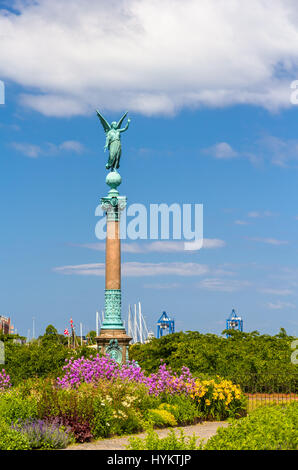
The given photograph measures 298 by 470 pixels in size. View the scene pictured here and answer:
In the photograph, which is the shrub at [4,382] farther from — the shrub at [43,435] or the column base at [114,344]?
the column base at [114,344]

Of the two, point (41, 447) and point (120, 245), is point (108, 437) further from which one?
point (120, 245)

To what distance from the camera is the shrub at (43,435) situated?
1242 centimetres

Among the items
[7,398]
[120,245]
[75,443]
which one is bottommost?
[75,443]

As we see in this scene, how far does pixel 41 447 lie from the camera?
1251 centimetres

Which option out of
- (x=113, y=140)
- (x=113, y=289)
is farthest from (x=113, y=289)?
(x=113, y=140)

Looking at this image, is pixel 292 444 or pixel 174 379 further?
pixel 174 379

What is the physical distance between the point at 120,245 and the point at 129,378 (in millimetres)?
13765

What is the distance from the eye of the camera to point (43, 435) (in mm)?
12602

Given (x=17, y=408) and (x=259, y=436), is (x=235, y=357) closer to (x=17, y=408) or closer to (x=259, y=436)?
(x=17, y=408)

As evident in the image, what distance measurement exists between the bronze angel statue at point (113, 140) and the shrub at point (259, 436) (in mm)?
23433

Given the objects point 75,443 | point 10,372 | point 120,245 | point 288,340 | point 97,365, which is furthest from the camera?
point 288,340

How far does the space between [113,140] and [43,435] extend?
2292 centimetres

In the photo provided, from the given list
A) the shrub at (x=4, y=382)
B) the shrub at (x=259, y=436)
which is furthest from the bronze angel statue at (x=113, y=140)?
the shrub at (x=259, y=436)

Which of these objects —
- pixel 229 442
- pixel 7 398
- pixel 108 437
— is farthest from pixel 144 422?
pixel 229 442
